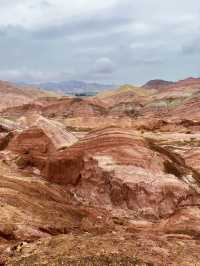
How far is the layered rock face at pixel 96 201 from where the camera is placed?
25.5m

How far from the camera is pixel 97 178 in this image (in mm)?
45594

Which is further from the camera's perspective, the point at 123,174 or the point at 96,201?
the point at 96,201

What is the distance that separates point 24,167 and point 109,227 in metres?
17.9

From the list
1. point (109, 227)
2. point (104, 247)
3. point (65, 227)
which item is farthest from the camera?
point (109, 227)

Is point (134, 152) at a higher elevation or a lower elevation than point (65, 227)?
higher

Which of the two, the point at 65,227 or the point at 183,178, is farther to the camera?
the point at 183,178

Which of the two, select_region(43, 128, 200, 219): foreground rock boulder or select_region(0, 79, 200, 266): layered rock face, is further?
select_region(43, 128, 200, 219): foreground rock boulder

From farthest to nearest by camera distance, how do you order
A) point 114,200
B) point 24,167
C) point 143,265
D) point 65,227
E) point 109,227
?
point 24,167
point 114,200
point 109,227
point 65,227
point 143,265

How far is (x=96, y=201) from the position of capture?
44781mm

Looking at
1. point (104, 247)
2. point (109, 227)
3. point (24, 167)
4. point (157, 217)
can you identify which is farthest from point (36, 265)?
point (24, 167)

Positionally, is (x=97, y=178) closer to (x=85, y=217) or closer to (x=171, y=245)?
(x=85, y=217)

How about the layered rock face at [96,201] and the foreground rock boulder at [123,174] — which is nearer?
the layered rock face at [96,201]

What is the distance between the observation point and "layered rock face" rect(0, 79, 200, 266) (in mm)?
25500

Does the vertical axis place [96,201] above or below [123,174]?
below
